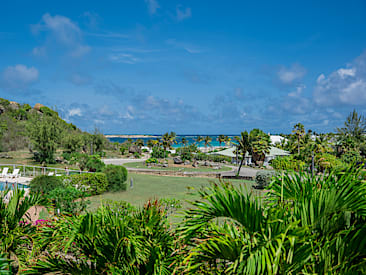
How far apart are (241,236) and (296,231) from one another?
46 centimetres

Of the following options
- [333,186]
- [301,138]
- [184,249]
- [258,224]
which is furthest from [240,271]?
[301,138]

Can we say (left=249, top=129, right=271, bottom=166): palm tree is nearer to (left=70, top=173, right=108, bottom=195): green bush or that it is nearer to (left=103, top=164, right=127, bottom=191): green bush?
(left=103, top=164, right=127, bottom=191): green bush

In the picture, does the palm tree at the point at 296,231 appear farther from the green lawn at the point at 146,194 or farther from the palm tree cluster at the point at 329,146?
the palm tree cluster at the point at 329,146

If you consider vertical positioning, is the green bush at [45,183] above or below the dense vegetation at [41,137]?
below

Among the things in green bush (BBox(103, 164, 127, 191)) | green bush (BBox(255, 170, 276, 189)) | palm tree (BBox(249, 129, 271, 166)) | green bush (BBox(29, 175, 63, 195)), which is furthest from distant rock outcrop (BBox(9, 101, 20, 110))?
green bush (BBox(255, 170, 276, 189))

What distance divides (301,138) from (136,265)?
47689mm

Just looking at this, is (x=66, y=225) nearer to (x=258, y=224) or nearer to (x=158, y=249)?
(x=158, y=249)

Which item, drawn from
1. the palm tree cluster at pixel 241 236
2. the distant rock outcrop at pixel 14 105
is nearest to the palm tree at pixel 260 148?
the palm tree cluster at pixel 241 236

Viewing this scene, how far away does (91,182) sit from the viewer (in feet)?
49.3

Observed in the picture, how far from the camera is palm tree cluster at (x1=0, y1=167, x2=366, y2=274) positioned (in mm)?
2107

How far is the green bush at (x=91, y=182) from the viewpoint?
14.6 m

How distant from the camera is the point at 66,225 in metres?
3.05

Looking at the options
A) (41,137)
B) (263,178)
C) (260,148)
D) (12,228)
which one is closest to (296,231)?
(12,228)

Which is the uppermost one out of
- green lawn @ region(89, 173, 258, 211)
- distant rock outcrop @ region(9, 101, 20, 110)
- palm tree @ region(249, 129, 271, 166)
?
distant rock outcrop @ region(9, 101, 20, 110)
